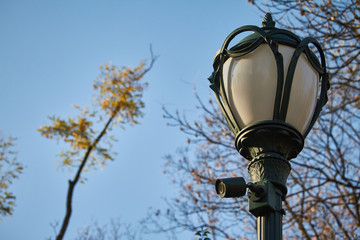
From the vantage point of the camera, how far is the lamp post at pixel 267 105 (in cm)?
240

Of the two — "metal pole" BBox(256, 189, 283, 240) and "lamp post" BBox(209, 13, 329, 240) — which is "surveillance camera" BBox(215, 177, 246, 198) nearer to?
"lamp post" BBox(209, 13, 329, 240)

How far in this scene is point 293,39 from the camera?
8.95 feet

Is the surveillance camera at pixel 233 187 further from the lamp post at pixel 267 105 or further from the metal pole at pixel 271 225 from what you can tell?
the metal pole at pixel 271 225

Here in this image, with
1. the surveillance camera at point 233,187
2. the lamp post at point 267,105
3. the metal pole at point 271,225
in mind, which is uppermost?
the lamp post at point 267,105

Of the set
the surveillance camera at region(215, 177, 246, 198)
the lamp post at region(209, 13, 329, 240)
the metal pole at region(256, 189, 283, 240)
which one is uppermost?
the lamp post at region(209, 13, 329, 240)

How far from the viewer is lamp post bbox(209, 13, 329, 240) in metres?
2.40

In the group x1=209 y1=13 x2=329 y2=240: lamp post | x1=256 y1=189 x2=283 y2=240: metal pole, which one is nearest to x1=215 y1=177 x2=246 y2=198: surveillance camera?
x1=209 y1=13 x2=329 y2=240: lamp post

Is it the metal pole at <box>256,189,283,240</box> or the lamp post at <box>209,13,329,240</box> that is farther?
the lamp post at <box>209,13,329,240</box>

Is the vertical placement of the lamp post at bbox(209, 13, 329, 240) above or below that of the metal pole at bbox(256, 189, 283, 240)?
above

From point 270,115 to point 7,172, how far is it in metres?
16.1

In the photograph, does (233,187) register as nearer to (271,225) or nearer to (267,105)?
(271,225)

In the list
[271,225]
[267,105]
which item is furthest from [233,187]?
[267,105]

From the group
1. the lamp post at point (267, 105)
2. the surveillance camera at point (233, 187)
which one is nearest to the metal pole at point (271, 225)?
the lamp post at point (267, 105)

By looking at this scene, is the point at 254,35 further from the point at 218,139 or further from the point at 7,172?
the point at 7,172
